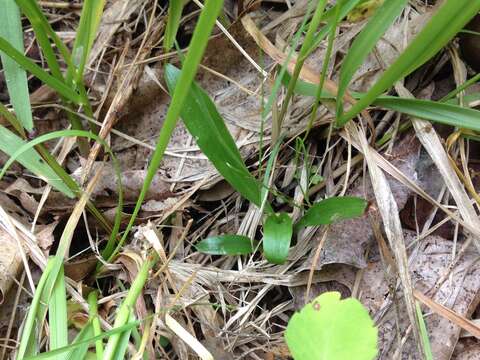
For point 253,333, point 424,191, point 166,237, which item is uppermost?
point 424,191

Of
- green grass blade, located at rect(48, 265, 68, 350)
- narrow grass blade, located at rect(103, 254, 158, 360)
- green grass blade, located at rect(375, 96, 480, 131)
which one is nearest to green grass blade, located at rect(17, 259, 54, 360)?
green grass blade, located at rect(48, 265, 68, 350)

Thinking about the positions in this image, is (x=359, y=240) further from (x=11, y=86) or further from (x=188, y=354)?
(x=11, y=86)

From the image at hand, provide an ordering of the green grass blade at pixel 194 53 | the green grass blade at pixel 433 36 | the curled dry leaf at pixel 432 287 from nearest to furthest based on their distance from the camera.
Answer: the green grass blade at pixel 194 53
the green grass blade at pixel 433 36
the curled dry leaf at pixel 432 287

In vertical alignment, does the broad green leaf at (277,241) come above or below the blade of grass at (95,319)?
above

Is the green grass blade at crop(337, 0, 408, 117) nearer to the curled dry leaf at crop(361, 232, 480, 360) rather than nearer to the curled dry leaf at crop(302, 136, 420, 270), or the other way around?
the curled dry leaf at crop(302, 136, 420, 270)

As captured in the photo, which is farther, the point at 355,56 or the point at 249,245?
the point at 249,245

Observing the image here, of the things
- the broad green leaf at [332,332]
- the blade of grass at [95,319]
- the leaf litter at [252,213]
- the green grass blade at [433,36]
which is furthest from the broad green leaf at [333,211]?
the blade of grass at [95,319]

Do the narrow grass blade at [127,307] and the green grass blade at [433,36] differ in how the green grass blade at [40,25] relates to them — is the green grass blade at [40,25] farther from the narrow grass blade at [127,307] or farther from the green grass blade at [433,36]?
the green grass blade at [433,36]

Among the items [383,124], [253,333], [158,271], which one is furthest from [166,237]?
[383,124]
